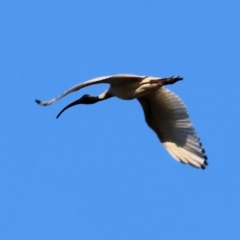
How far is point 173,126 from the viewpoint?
1914 cm

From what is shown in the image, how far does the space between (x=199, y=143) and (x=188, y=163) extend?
1.33ft

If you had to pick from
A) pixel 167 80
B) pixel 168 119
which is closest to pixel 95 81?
pixel 167 80

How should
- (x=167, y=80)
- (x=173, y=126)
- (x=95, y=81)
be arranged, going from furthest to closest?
(x=173, y=126) → (x=167, y=80) → (x=95, y=81)

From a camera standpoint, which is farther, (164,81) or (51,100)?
(164,81)

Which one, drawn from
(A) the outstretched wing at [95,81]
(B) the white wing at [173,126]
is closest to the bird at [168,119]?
(B) the white wing at [173,126]

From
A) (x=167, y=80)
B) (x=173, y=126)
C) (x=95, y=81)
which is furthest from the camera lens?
(x=173, y=126)

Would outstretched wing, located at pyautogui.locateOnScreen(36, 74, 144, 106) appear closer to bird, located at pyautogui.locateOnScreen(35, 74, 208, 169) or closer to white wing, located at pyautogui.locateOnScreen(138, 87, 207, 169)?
bird, located at pyautogui.locateOnScreen(35, 74, 208, 169)

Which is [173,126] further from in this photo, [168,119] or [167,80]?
[167,80]

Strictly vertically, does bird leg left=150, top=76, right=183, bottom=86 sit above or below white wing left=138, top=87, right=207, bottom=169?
above

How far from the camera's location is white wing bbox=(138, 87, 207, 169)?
743 inches

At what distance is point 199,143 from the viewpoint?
18906mm

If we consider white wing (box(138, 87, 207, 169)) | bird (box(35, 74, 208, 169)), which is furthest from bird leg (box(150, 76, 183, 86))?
white wing (box(138, 87, 207, 169))

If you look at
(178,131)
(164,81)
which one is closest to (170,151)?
(178,131)

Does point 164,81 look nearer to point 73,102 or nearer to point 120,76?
point 120,76
